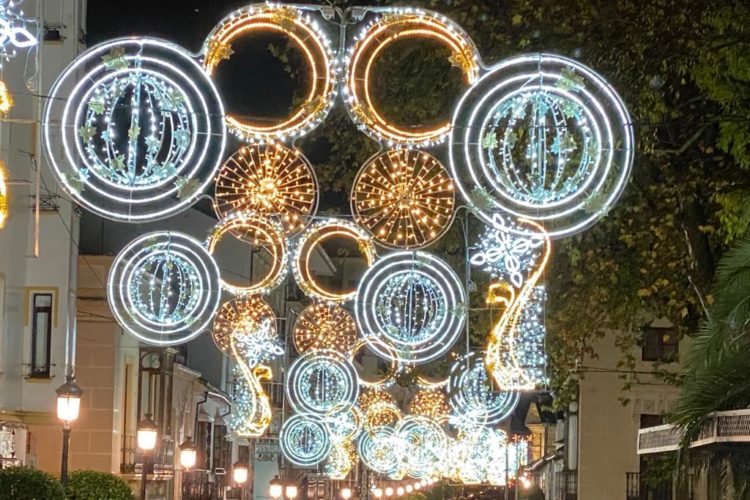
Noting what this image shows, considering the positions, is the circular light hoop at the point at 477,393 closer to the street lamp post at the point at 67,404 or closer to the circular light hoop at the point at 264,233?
the street lamp post at the point at 67,404

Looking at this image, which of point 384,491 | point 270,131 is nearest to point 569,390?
point 270,131

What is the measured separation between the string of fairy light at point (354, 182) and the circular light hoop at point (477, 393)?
2.1 inches

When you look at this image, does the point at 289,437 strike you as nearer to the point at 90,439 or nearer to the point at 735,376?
the point at 90,439

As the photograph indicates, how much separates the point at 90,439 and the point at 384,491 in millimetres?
37408

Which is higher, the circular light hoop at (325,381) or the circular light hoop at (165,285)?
the circular light hoop at (165,285)

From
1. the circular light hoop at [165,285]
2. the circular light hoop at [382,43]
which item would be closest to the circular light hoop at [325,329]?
the circular light hoop at [165,285]

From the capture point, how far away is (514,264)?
19.5 m

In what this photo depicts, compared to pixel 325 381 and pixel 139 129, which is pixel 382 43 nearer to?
pixel 139 129

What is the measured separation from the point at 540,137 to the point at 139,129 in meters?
3.10

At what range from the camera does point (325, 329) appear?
86.3 feet

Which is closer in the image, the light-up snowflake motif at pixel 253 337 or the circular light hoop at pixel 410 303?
the circular light hoop at pixel 410 303

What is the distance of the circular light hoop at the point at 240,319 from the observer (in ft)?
84.2

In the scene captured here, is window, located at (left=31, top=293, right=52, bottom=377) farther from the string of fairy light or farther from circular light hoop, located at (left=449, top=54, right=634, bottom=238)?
circular light hoop, located at (left=449, top=54, right=634, bottom=238)

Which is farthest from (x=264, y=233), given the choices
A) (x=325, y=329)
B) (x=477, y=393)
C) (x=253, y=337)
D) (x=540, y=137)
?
(x=477, y=393)
